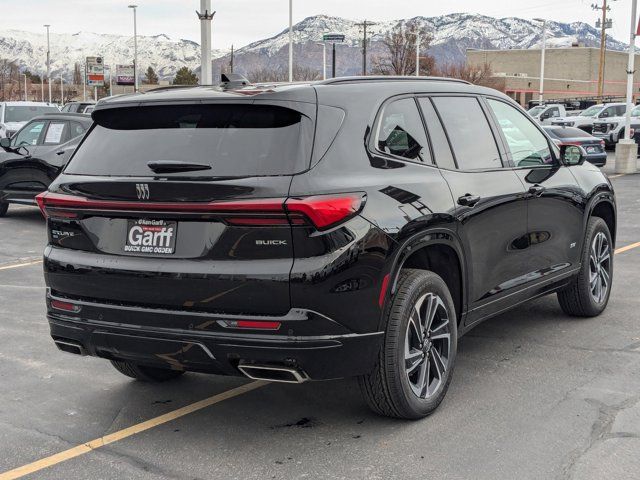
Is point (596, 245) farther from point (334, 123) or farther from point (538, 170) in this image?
point (334, 123)

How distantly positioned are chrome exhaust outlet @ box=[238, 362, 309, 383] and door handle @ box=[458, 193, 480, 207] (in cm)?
152

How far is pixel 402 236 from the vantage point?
448 centimetres

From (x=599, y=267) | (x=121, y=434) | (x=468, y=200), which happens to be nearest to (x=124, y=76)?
(x=599, y=267)

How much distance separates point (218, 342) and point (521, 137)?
3.04 metres

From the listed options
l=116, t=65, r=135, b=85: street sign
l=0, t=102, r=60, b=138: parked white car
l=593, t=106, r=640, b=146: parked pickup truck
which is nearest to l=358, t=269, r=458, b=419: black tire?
l=0, t=102, r=60, b=138: parked white car

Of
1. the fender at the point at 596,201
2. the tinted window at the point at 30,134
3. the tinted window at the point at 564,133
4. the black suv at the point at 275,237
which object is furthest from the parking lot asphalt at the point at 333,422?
the tinted window at the point at 564,133

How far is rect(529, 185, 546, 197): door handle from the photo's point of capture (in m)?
5.98

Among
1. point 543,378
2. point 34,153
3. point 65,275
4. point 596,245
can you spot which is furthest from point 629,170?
point 65,275

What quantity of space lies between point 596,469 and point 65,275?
281 cm

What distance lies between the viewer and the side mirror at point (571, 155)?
21.5 feet

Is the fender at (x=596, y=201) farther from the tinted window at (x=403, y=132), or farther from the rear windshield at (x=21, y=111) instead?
the rear windshield at (x=21, y=111)

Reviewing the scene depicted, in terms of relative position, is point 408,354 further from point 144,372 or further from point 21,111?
point 21,111

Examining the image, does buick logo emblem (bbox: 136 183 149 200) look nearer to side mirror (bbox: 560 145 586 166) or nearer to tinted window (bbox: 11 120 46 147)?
side mirror (bbox: 560 145 586 166)

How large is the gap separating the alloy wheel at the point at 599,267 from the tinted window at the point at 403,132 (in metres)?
2.52
